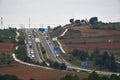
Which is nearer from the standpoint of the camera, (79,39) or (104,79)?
(104,79)

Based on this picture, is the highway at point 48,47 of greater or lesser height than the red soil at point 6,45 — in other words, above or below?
below

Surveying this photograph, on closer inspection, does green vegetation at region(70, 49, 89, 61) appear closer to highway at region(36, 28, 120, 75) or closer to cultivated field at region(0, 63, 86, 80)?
highway at region(36, 28, 120, 75)

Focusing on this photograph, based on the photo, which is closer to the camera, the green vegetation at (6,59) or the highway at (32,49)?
the green vegetation at (6,59)

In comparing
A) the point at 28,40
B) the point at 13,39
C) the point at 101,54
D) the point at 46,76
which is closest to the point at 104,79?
the point at 46,76

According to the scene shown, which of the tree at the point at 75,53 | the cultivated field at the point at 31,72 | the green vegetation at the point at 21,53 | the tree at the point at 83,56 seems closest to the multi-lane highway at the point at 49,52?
the green vegetation at the point at 21,53

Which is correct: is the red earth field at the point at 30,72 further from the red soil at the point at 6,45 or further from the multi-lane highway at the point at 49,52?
the red soil at the point at 6,45

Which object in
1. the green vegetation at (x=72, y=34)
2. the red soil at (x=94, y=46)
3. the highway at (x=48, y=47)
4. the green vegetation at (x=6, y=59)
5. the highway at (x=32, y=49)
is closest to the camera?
the green vegetation at (x=6, y=59)

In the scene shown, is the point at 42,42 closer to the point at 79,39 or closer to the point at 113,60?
the point at 79,39
